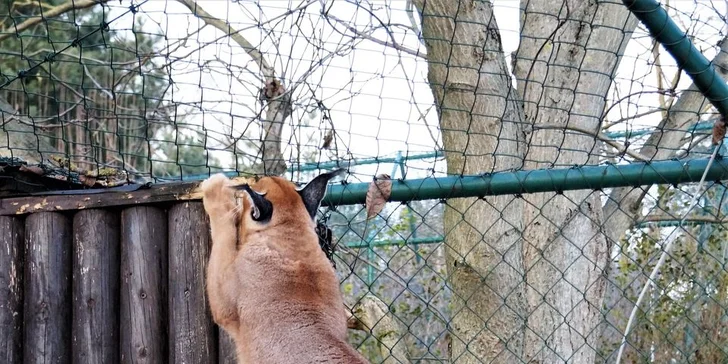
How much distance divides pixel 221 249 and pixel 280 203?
38 cm

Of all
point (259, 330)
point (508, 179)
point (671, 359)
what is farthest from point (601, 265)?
point (671, 359)

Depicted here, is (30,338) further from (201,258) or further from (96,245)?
(201,258)

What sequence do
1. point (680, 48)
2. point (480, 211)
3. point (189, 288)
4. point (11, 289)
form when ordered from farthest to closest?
1. point (480, 211)
2. point (680, 48)
3. point (11, 289)
4. point (189, 288)

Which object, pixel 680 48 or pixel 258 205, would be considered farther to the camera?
pixel 680 48

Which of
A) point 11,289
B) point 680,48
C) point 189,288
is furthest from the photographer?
point 680,48

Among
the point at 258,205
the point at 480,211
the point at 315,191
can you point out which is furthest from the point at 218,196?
the point at 480,211

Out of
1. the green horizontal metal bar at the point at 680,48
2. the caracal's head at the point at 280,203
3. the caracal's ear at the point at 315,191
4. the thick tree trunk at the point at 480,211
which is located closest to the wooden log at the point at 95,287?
the caracal's head at the point at 280,203

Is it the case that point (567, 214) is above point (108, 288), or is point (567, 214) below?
above

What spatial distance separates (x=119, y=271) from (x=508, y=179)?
6.18 ft

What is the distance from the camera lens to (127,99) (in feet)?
47.7

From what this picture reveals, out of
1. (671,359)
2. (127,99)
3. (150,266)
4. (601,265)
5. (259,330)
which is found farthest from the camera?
(127,99)

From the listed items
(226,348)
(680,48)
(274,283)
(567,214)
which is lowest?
(226,348)

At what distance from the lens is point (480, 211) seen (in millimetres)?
5070

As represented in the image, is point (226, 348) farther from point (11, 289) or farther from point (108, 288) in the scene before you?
point (11, 289)
